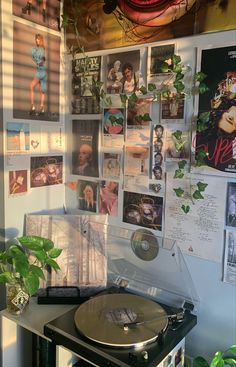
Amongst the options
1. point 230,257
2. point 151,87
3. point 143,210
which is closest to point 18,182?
point 143,210

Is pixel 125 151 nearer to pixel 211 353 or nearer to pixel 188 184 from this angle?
pixel 188 184

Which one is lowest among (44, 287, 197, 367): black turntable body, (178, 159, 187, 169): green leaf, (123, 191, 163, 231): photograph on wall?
(44, 287, 197, 367): black turntable body

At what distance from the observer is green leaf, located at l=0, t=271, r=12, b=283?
134cm

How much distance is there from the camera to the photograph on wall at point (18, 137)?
1.48 meters

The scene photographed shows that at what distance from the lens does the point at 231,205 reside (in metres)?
1.23

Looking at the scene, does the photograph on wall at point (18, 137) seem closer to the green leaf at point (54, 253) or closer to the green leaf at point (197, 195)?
the green leaf at point (54, 253)

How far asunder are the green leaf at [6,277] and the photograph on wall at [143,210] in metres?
0.54

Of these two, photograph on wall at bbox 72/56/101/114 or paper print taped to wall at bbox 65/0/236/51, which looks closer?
paper print taped to wall at bbox 65/0/236/51

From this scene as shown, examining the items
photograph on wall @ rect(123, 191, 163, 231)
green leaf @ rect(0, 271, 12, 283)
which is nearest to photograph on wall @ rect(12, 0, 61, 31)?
photograph on wall @ rect(123, 191, 163, 231)

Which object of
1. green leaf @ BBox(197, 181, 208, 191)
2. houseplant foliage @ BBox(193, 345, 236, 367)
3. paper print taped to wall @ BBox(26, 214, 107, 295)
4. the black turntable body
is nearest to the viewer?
the black turntable body

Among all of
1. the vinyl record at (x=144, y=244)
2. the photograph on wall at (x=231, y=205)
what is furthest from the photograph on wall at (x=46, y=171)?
the photograph on wall at (x=231, y=205)

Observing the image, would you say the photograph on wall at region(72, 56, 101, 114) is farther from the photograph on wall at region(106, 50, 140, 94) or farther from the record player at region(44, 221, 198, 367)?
the record player at region(44, 221, 198, 367)

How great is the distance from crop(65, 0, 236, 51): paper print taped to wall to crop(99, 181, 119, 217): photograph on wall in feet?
2.04

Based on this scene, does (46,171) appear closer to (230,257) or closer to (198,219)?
(198,219)
